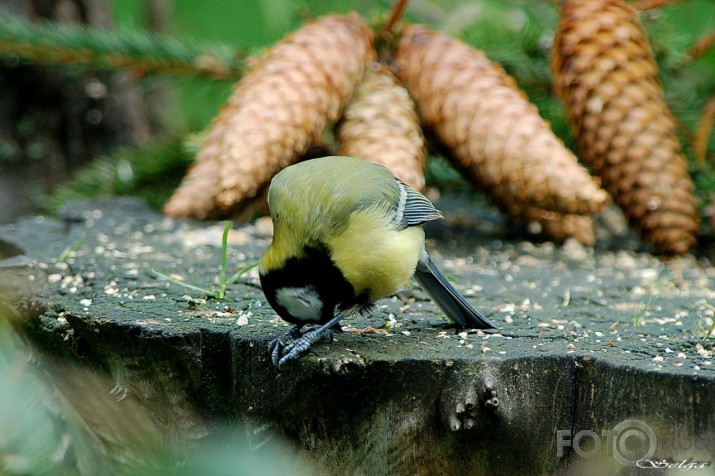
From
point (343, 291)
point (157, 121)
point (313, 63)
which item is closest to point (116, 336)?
point (343, 291)

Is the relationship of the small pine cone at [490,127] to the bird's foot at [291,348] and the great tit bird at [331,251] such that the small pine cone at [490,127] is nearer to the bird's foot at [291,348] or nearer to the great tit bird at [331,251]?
the great tit bird at [331,251]

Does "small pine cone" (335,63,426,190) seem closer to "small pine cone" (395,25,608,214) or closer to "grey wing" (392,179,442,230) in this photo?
"small pine cone" (395,25,608,214)

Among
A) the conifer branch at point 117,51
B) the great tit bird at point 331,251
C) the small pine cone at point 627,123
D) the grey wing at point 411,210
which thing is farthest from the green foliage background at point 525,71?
the great tit bird at point 331,251

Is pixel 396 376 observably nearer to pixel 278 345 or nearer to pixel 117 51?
pixel 278 345

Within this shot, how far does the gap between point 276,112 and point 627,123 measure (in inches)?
28.0

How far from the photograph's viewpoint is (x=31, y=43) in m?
1.91

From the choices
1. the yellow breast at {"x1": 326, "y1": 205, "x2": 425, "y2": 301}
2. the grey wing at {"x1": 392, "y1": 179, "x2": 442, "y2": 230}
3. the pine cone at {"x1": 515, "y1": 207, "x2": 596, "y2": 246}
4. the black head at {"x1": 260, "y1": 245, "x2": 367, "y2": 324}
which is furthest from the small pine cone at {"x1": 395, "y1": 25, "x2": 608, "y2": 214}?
the black head at {"x1": 260, "y1": 245, "x2": 367, "y2": 324}

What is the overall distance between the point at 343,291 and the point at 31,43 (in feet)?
4.04

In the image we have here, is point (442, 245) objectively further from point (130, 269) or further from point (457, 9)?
point (457, 9)

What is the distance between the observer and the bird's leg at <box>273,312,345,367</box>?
1001 mm

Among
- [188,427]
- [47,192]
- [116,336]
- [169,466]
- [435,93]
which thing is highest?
[169,466]

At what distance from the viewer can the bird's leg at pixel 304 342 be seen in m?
1.00

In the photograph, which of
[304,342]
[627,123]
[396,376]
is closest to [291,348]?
[304,342]

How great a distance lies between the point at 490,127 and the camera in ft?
5.32
